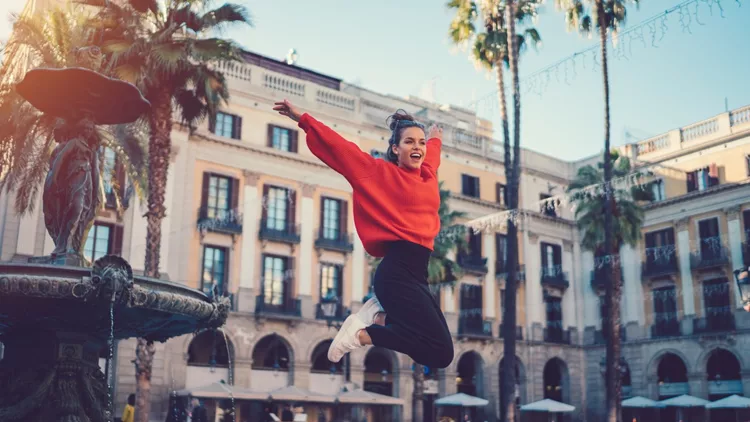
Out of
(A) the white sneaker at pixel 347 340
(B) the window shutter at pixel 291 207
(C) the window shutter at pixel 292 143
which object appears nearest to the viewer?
(A) the white sneaker at pixel 347 340

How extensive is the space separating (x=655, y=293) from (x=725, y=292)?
4051 millimetres

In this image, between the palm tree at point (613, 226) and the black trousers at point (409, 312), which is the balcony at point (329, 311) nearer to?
the palm tree at point (613, 226)

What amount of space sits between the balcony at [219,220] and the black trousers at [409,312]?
28620 millimetres

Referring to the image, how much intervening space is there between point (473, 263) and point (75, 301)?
33914 millimetres

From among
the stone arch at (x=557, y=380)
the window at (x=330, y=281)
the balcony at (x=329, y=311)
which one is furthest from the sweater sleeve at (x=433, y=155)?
the stone arch at (x=557, y=380)

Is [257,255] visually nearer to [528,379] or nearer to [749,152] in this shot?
[528,379]

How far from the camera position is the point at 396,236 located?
4516 millimetres

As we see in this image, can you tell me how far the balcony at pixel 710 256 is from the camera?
3910 centimetres

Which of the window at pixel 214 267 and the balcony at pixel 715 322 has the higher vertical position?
the window at pixel 214 267

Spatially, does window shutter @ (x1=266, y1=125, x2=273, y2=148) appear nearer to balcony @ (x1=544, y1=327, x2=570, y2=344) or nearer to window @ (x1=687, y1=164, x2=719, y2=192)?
balcony @ (x1=544, y1=327, x2=570, y2=344)

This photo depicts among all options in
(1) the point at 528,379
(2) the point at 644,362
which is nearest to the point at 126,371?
(1) the point at 528,379

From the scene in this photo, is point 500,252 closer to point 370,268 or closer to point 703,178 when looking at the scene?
point 370,268

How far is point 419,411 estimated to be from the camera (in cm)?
3191

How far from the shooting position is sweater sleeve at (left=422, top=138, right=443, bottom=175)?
16.4 ft
